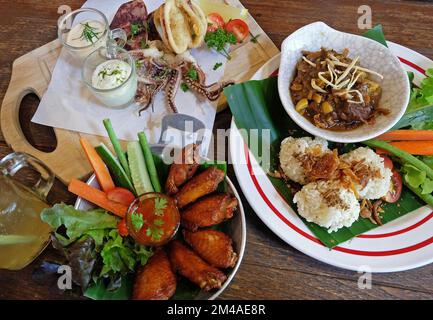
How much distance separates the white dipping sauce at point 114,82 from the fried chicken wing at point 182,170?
72 cm

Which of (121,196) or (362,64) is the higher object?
(362,64)

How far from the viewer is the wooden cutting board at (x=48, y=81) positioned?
257cm

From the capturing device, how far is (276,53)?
2.91 m

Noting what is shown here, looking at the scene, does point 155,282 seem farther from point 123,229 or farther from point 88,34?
point 88,34

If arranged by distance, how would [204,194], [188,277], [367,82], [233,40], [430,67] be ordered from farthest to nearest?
[233,40]
[430,67]
[367,82]
[204,194]
[188,277]

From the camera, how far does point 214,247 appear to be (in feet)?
6.81

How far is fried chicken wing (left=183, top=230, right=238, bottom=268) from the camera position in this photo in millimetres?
2045

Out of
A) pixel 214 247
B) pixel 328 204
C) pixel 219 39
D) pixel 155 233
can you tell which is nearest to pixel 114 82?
pixel 219 39

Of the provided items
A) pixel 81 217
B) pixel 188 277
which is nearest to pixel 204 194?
pixel 188 277

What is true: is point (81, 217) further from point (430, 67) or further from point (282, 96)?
point (430, 67)

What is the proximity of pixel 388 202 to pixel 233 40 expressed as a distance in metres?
1.49

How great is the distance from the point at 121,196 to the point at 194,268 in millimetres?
570

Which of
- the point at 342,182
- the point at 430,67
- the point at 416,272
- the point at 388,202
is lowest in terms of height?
the point at 416,272

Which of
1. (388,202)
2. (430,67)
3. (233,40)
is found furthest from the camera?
(233,40)
